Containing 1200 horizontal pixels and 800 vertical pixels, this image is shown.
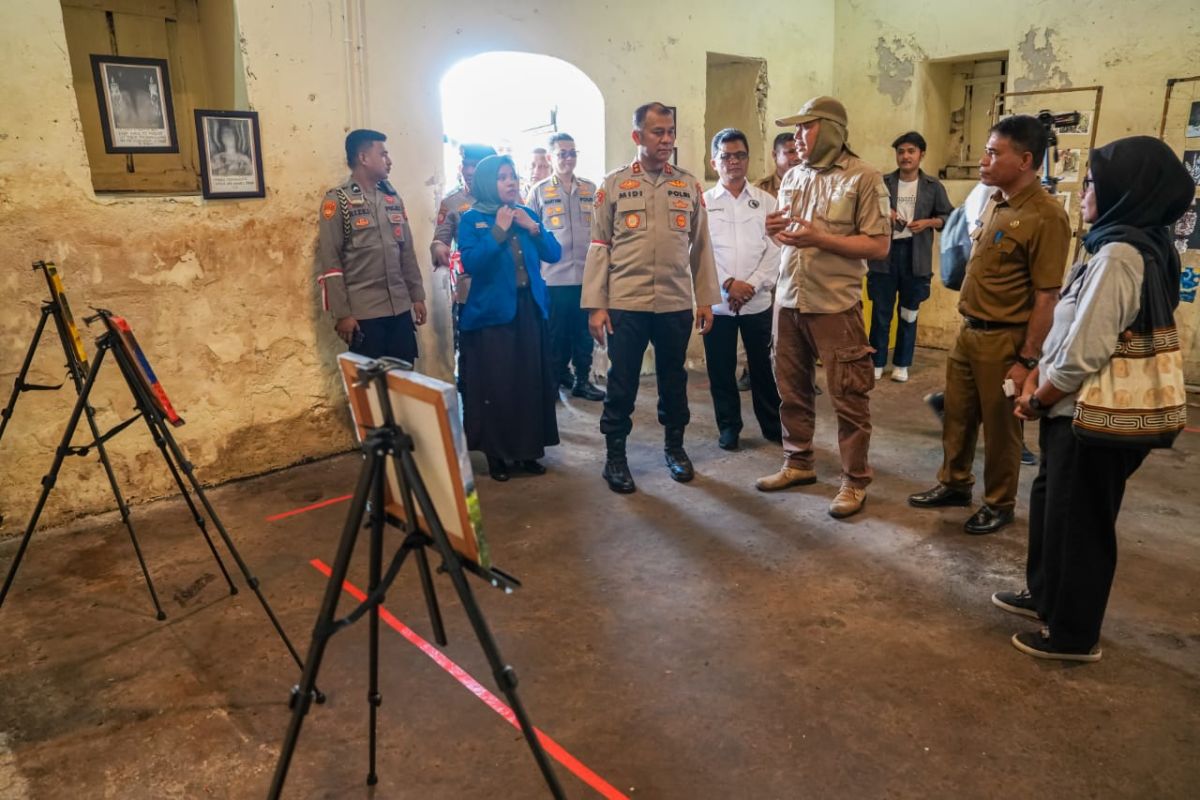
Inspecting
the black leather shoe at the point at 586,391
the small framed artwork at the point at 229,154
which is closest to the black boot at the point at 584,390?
the black leather shoe at the point at 586,391

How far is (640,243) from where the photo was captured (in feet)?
11.8

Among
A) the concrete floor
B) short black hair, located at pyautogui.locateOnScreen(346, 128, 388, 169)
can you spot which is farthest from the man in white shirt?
short black hair, located at pyautogui.locateOnScreen(346, 128, 388, 169)

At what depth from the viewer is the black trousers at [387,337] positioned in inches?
156

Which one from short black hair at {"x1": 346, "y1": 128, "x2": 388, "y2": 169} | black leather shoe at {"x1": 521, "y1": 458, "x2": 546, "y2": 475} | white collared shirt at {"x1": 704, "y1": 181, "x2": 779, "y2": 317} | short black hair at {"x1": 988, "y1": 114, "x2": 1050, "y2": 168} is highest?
short black hair at {"x1": 346, "y1": 128, "x2": 388, "y2": 169}

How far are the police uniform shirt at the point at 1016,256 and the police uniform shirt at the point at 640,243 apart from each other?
121 cm

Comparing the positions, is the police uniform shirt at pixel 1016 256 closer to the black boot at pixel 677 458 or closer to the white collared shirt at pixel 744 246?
the white collared shirt at pixel 744 246

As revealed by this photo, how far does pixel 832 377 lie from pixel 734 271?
108 centimetres

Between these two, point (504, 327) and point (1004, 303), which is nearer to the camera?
point (1004, 303)

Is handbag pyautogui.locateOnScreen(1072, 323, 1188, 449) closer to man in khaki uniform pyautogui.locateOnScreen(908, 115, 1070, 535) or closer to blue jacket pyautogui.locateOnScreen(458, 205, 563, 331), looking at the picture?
man in khaki uniform pyautogui.locateOnScreen(908, 115, 1070, 535)

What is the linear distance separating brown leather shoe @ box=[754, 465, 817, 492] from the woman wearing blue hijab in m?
1.08

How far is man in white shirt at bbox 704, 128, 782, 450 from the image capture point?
4.23 meters

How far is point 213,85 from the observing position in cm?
401

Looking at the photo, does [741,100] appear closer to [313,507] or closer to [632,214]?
[632,214]

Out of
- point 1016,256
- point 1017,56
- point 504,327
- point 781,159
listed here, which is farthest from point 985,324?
point 1017,56
